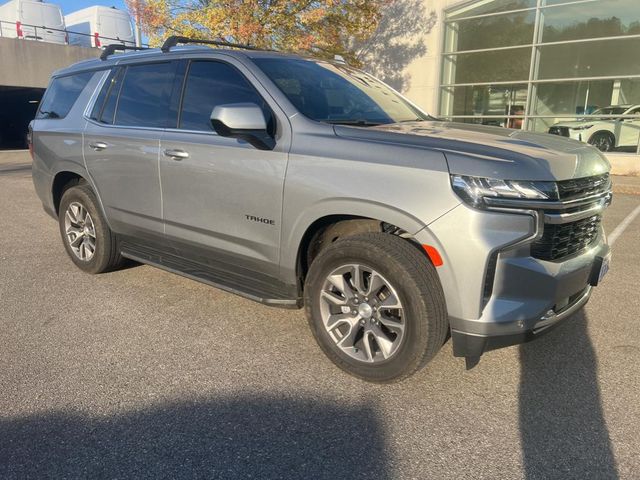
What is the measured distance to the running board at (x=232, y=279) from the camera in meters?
3.32

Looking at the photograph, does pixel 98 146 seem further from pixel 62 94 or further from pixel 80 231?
pixel 62 94

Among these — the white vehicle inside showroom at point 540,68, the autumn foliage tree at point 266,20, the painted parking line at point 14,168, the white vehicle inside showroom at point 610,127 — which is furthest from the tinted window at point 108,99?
the white vehicle inside showroom at point 540,68

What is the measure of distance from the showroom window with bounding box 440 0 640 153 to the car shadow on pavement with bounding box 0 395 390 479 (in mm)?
13872

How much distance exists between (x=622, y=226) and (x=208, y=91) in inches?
240

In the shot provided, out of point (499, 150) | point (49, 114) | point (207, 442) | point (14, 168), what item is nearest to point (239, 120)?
point (499, 150)

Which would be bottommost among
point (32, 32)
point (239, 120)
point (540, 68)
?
point (239, 120)

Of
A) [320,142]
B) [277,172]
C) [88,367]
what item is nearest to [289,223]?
[277,172]

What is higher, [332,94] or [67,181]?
[332,94]

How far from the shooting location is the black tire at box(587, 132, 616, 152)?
13.7 metres

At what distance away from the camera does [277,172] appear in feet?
10.3

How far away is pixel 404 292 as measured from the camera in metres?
2.70

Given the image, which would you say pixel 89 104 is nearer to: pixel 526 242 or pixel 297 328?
pixel 297 328

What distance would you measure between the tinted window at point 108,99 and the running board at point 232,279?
120 centimetres

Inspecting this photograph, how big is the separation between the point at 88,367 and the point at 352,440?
1.71m
